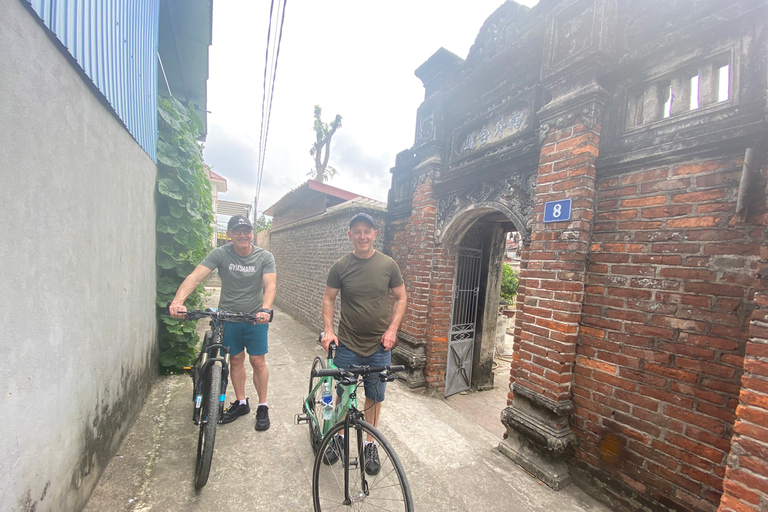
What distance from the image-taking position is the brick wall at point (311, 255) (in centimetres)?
570

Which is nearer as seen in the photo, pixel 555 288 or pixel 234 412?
pixel 555 288

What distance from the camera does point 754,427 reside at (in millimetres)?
1490

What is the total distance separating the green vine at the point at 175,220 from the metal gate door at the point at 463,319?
3.47 metres

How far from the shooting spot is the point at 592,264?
2.40 m

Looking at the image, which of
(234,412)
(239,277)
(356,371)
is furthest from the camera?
(234,412)

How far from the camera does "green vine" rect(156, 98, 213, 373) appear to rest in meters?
3.61

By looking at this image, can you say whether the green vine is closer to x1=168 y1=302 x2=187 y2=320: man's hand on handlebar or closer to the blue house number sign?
x1=168 y1=302 x2=187 y2=320: man's hand on handlebar

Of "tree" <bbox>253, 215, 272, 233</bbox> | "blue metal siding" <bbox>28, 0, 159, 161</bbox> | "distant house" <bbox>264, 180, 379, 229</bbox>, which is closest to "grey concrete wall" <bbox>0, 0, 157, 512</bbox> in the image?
"blue metal siding" <bbox>28, 0, 159, 161</bbox>

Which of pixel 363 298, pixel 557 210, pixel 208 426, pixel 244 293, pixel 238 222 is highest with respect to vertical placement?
pixel 557 210

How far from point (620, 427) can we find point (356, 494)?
192cm

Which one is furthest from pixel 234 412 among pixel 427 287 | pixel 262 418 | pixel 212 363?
pixel 427 287

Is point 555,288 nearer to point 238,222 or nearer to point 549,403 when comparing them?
point 549,403

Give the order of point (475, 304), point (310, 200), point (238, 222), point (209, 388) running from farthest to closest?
point (310, 200) < point (475, 304) < point (238, 222) < point (209, 388)

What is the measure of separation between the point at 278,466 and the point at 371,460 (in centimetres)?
85
